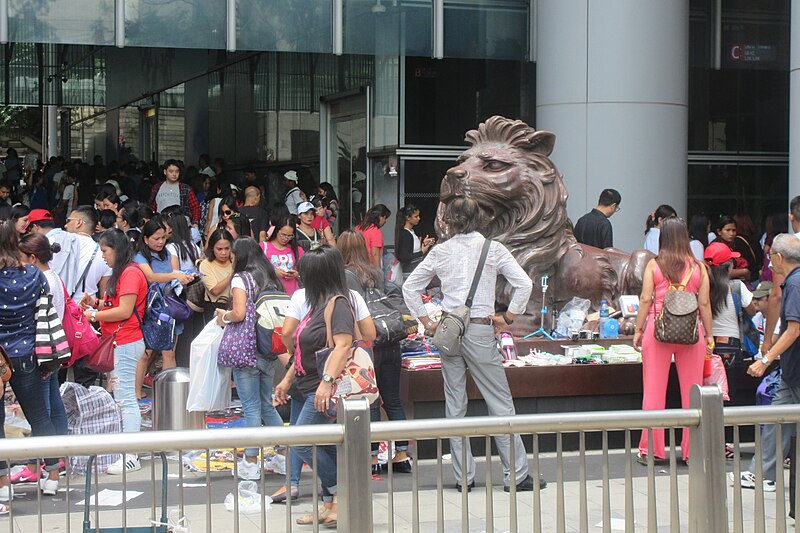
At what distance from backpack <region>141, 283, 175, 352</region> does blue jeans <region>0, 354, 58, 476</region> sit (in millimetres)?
1945

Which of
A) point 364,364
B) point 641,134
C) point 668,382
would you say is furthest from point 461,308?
point 641,134

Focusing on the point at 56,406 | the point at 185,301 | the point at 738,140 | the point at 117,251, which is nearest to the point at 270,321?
the point at 117,251

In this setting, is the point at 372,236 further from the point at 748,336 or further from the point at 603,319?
the point at 748,336

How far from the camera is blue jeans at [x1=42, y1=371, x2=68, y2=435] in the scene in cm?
823

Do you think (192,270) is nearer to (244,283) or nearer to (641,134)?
(244,283)

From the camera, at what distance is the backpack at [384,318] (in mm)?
8195

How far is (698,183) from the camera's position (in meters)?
20.4

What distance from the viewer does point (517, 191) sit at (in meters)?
10.2

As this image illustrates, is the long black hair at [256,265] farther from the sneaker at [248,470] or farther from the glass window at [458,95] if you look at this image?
the glass window at [458,95]

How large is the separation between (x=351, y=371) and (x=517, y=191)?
3.63 m

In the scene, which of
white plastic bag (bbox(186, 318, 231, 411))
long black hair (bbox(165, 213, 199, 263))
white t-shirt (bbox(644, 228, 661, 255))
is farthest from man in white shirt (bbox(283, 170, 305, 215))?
white plastic bag (bbox(186, 318, 231, 411))

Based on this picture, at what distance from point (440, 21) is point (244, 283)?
9.74 metres

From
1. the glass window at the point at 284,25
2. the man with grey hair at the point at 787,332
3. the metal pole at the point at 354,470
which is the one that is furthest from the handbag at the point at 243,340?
the glass window at the point at 284,25

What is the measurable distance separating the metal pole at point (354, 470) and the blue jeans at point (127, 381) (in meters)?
4.80
